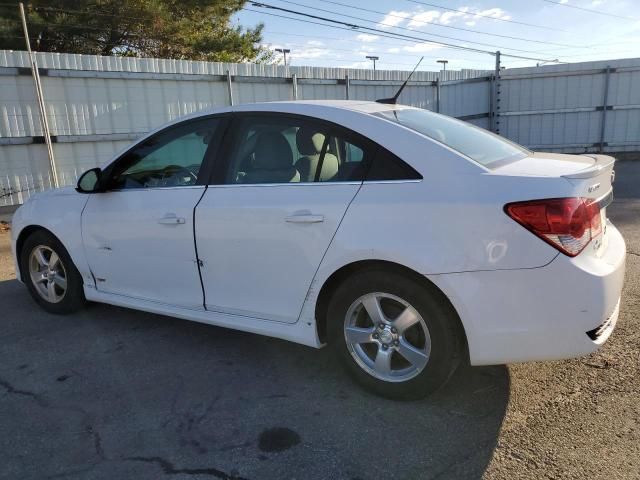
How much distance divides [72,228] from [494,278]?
10.4ft

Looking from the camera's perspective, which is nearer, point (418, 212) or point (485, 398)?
point (418, 212)

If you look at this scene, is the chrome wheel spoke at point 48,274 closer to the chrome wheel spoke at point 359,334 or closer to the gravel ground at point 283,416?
the gravel ground at point 283,416

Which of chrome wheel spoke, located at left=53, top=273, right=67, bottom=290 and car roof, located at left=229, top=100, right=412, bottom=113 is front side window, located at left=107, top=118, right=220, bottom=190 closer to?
car roof, located at left=229, top=100, right=412, bottom=113

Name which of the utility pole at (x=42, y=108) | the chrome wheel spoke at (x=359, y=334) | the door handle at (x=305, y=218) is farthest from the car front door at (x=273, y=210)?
the utility pole at (x=42, y=108)

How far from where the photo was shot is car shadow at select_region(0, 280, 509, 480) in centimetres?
245

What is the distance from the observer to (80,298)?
14.2ft

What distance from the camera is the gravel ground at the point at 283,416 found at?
242cm

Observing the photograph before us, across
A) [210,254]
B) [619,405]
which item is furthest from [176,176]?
[619,405]

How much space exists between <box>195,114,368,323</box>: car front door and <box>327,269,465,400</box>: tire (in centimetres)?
28

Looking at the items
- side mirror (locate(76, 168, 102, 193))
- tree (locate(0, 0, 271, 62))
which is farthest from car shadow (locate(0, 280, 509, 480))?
tree (locate(0, 0, 271, 62))

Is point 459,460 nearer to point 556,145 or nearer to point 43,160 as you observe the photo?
point 43,160

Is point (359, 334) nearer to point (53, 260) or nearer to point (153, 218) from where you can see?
point (153, 218)

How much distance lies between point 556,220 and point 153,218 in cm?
247

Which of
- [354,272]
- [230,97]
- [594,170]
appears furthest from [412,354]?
[230,97]
